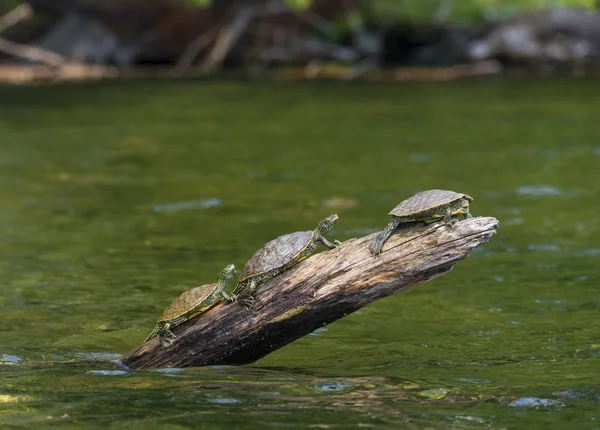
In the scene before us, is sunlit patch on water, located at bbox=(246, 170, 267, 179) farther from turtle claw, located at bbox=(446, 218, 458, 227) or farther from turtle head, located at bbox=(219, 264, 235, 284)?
turtle claw, located at bbox=(446, 218, 458, 227)

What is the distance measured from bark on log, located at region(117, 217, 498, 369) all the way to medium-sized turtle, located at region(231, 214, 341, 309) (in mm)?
61

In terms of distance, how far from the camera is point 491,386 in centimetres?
562

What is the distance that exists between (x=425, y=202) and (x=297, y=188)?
696 centimetres

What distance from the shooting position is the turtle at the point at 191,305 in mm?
5621

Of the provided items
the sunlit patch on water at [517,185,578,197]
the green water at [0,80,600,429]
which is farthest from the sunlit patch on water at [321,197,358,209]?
the sunlit patch on water at [517,185,578,197]

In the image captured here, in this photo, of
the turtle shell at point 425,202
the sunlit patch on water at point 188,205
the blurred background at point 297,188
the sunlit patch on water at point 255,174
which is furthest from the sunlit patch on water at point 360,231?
the turtle shell at point 425,202

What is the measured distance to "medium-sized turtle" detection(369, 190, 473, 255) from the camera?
5.16 metres

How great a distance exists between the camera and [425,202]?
520 centimetres

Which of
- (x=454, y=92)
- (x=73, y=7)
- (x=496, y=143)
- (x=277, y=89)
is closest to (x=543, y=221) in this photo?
(x=496, y=143)

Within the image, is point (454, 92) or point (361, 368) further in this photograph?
point (454, 92)

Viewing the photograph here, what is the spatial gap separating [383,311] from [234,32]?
19766mm

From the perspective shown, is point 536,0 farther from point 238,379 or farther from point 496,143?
point 238,379

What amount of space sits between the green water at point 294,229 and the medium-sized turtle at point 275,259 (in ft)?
1.72

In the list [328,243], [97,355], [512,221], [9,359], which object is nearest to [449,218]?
[328,243]
